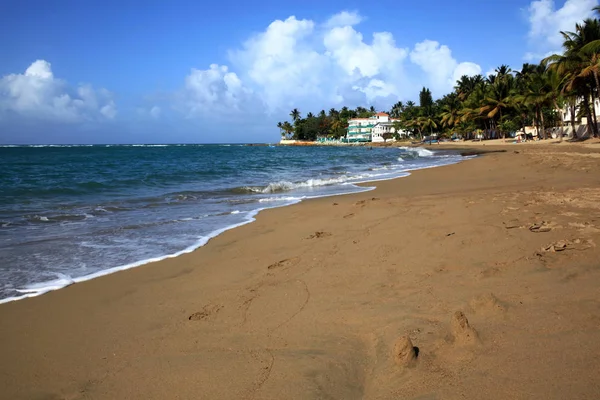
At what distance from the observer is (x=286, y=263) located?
17.0 ft

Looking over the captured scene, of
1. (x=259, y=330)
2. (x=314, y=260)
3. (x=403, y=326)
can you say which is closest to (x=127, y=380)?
(x=259, y=330)

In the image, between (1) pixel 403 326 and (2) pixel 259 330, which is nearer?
(1) pixel 403 326

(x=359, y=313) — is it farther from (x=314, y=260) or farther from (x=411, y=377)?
(x=314, y=260)

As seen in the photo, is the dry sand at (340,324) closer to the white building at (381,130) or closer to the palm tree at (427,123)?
the palm tree at (427,123)

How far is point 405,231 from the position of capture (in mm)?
6086

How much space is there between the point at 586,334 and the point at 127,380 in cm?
310

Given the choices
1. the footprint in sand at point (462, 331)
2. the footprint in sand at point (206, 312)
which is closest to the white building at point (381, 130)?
the footprint in sand at point (206, 312)

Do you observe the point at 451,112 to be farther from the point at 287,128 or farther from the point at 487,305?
the point at 287,128

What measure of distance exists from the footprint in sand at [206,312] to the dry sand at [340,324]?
2cm

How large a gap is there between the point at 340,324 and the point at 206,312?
1.36 m

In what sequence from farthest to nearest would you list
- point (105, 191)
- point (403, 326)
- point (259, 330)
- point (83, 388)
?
point (105, 191) < point (259, 330) < point (403, 326) < point (83, 388)

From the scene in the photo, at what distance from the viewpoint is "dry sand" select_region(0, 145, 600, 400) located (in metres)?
2.42

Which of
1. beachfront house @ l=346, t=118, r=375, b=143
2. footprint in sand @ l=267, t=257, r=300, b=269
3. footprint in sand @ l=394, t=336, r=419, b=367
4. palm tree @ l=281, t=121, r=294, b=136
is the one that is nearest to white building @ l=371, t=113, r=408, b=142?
beachfront house @ l=346, t=118, r=375, b=143

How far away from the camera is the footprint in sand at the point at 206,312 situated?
145 inches
